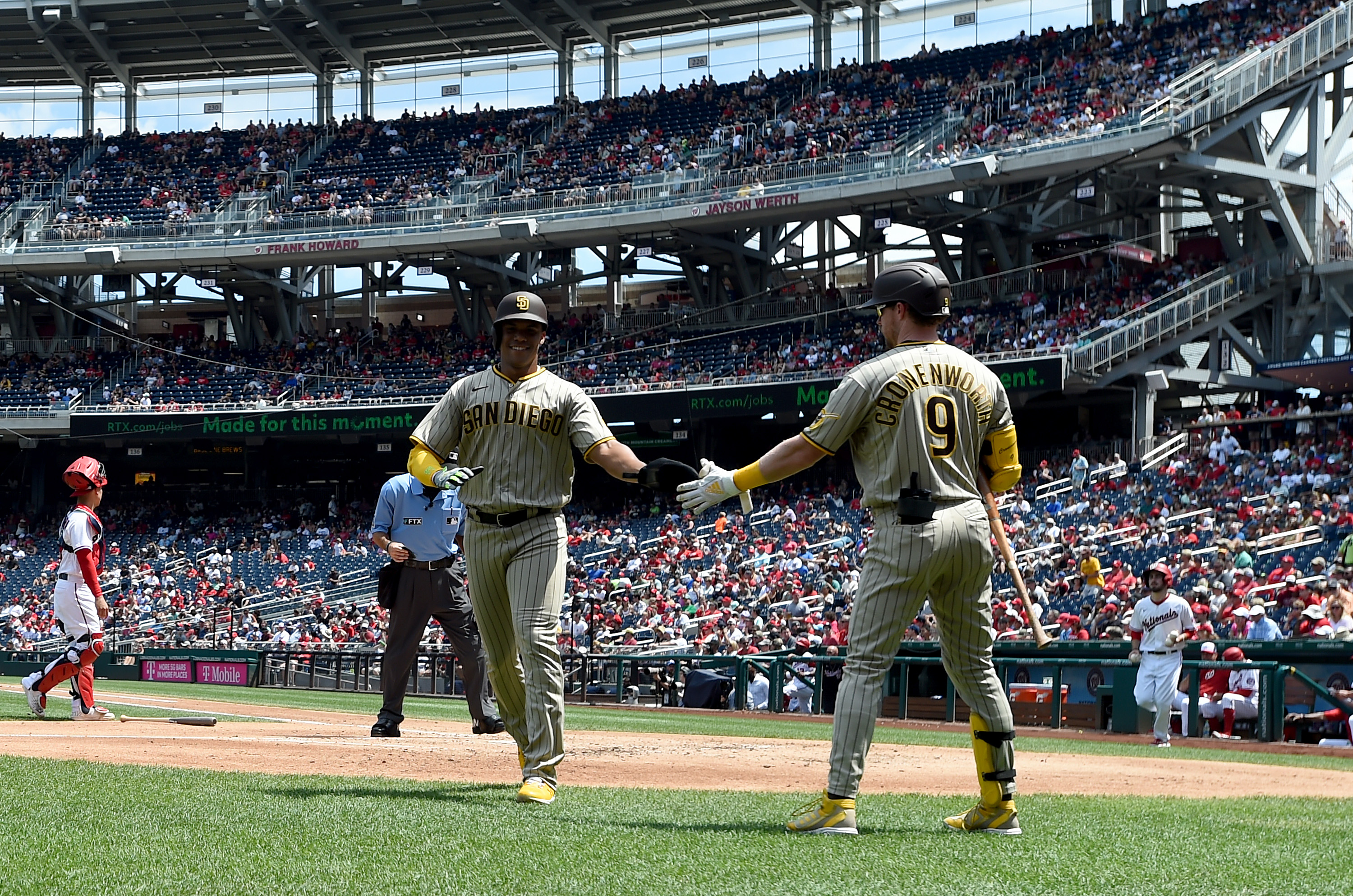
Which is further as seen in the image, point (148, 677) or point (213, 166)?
point (213, 166)

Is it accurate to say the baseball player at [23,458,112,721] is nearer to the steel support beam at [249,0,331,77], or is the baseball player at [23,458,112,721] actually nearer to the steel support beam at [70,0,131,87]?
the steel support beam at [249,0,331,77]

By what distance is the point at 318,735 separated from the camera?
33.8 ft

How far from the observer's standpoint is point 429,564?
9.97 m

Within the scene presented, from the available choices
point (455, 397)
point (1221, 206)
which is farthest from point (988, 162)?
point (455, 397)

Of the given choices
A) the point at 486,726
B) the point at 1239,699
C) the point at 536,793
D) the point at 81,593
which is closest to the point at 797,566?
the point at 1239,699

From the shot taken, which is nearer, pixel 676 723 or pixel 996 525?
pixel 996 525

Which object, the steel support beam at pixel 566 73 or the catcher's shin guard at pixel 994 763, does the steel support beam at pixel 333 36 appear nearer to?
the steel support beam at pixel 566 73

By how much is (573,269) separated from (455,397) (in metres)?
36.4

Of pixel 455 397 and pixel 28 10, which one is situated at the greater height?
pixel 28 10

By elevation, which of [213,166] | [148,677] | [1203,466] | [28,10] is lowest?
[148,677]

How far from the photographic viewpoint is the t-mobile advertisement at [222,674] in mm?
25062

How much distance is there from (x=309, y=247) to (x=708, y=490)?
36080 millimetres

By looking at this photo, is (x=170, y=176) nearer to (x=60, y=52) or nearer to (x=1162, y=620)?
(x=60, y=52)

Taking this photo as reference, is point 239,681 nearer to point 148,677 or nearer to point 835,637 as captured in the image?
point 148,677
